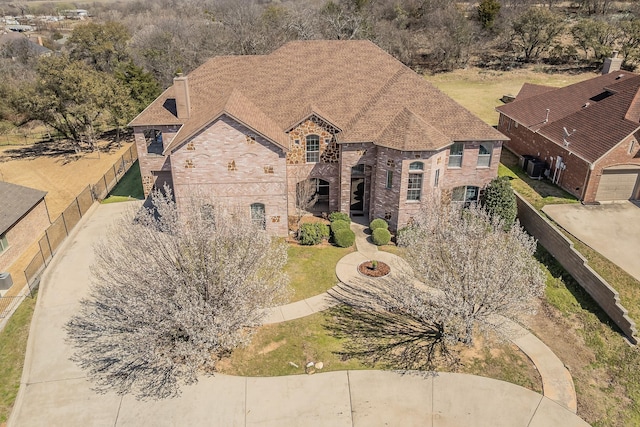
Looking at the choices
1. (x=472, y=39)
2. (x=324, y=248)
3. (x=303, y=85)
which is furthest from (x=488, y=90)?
(x=324, y=248)

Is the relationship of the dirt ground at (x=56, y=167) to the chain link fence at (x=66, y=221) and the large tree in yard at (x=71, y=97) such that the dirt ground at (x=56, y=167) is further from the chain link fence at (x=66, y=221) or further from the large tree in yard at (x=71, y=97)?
the large tree in yard at (x=71, y=97)

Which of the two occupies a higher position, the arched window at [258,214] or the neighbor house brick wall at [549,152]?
the neighbor house brick wall at [549,152]

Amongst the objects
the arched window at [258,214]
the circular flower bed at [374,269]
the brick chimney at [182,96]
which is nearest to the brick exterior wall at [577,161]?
the circular flower bed at [374,269]

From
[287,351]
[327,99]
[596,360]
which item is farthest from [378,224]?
[596,360]

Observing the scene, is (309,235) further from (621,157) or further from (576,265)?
(621,157)

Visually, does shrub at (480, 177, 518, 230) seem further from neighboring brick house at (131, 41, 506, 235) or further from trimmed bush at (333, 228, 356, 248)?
trimmed bush at (333, 228, 356, 248)

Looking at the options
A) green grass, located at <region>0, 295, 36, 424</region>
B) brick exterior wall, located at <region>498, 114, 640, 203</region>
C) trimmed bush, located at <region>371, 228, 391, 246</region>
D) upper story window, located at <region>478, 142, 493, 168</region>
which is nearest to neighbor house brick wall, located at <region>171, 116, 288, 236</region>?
trimmed bush, located at <region>371, 228, 391, 246</region>
